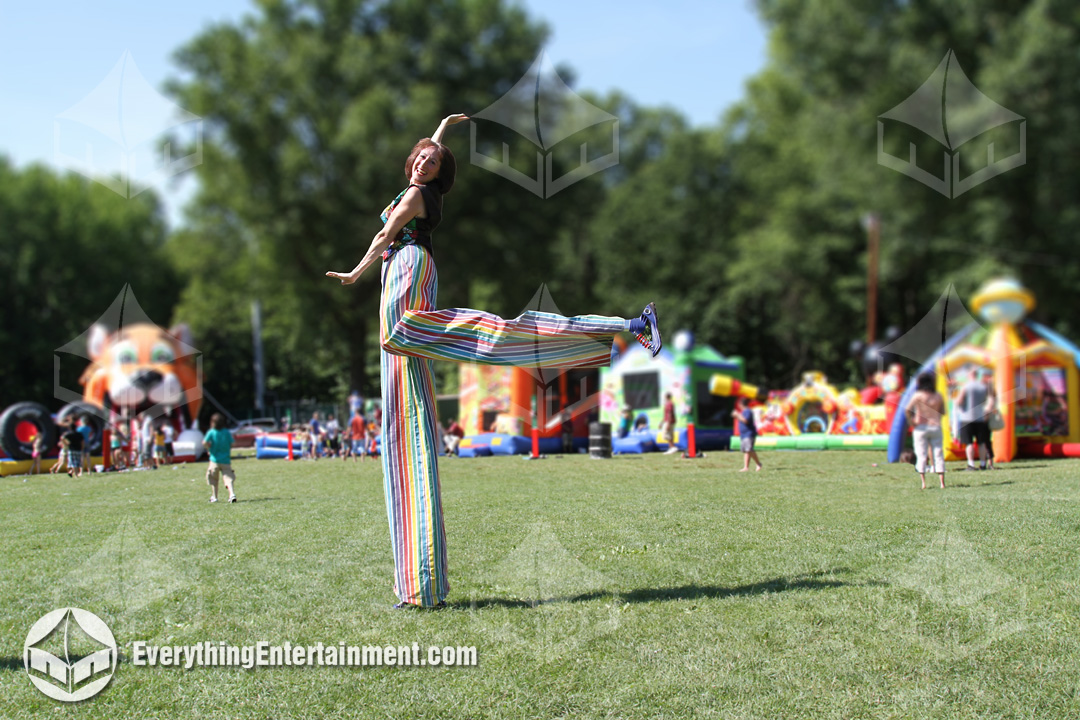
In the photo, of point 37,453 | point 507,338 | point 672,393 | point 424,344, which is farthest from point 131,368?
point 672,393

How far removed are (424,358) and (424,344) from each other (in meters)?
0.34

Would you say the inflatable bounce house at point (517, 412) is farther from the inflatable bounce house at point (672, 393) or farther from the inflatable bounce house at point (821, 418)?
the inflatable bounce house at point (821, 418)

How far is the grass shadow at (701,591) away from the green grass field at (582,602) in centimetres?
3

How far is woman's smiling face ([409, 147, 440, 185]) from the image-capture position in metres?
5.96

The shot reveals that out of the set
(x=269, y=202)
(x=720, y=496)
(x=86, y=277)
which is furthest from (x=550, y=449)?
(x=86, y=277)

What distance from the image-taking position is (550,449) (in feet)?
87.2

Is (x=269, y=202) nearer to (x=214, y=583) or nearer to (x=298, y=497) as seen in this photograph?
(x=298, y=497)
